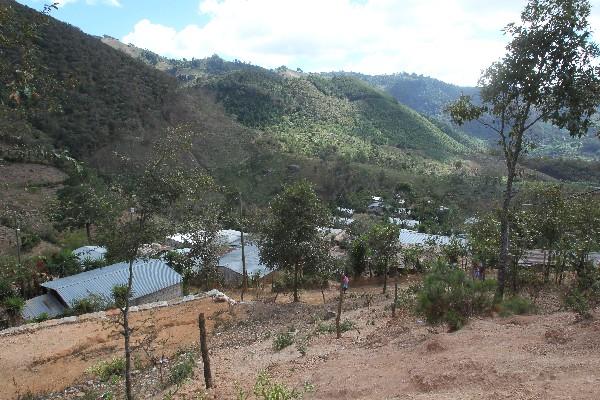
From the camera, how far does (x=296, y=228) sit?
56.4 ft

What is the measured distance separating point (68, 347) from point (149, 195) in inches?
360

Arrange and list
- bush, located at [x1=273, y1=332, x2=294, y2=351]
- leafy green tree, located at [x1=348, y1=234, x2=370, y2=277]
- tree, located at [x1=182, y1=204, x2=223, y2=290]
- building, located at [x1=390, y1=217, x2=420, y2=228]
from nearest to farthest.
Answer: bush, located at [x1=273, y1=332, x2=294, y2=351], tree, located at [x1=182, y1=204, x2=223, y2=290], leafy green tree, located at [x1=348, y1=234, x2=370, y2=277], building, located at [x1=390, y1=217, x2=420, y2=228]

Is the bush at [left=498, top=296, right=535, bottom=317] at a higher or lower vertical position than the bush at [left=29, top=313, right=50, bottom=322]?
higher

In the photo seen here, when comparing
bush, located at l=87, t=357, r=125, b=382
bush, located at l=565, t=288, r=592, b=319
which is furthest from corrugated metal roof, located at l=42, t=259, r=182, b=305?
bush, located at l=565, t=288, r=592, b=319

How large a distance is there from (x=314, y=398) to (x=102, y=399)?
4.96m

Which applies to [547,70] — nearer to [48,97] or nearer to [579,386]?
[579,386]

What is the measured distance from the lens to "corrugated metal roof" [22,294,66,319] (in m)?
18.8

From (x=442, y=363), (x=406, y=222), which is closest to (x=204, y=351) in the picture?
(x=442, y=363)

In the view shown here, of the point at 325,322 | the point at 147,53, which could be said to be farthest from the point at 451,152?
the point at 147,53

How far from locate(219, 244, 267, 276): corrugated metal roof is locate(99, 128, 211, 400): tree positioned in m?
17.9

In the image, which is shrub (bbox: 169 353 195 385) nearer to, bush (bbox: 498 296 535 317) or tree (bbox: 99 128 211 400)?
tree (bbox: 99 128 211 400)

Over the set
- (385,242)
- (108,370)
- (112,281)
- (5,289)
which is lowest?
(5,289)

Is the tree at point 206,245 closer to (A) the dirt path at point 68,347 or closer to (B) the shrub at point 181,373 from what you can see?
(A) the dirt path at point 68,347

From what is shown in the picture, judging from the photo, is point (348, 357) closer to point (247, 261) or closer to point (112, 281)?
point (112, 281)
